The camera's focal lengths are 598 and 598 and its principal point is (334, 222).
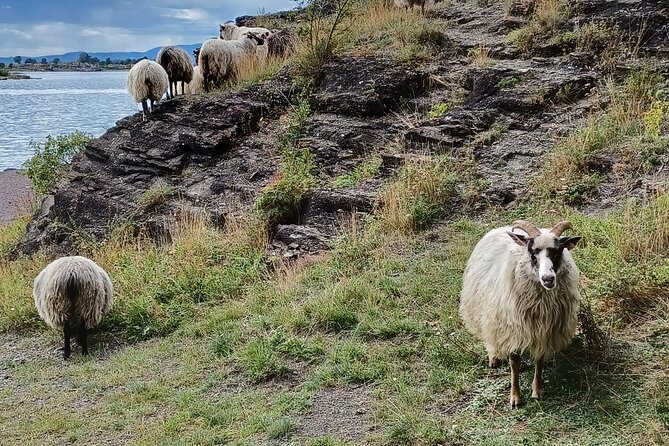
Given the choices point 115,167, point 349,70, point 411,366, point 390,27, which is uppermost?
point 390,27

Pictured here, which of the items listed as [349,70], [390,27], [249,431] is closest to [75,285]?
[249,431]

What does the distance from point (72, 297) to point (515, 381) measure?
5.30 m

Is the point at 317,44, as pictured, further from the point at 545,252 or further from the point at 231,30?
the point at 545,252

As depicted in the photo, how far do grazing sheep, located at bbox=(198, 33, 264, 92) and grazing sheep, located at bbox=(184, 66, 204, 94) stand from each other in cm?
17

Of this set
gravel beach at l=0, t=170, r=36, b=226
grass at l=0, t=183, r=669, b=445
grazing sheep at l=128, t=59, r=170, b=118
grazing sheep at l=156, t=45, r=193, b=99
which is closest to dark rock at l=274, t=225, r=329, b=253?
grass at l=0, t=183, r=669, b=445

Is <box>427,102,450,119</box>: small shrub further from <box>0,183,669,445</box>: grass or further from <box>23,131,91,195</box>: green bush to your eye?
<box>23,131,91,195</box>: green bush

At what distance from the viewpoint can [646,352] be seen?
4375 mm

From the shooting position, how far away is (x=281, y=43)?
14.6 metres

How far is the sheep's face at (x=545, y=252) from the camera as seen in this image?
390cm

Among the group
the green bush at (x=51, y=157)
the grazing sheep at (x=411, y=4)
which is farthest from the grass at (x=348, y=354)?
the green bush at (x=51, y=157)

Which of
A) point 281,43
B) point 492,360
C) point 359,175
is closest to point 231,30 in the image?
point 281,43

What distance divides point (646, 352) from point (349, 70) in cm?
877

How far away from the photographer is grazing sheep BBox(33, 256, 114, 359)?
280 inches

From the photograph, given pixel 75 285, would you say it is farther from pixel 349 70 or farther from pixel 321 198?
pixel 349 70
